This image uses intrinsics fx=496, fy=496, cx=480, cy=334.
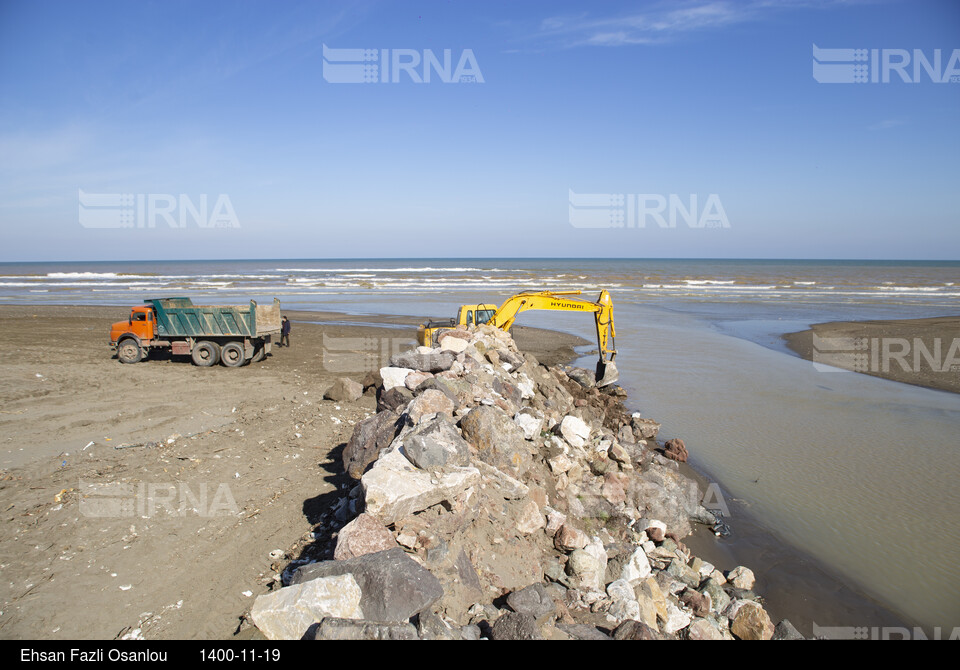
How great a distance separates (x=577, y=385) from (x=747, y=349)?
10108 mm

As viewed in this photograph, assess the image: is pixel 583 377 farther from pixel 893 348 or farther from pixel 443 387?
pixel 893 348

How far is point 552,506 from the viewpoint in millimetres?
6113

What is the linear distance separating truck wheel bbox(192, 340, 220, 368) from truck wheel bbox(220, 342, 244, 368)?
18cm

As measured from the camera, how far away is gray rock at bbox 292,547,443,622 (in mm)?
3602

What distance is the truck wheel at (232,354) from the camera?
46.6ft

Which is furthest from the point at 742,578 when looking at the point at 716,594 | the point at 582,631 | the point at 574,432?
the point at 574,432

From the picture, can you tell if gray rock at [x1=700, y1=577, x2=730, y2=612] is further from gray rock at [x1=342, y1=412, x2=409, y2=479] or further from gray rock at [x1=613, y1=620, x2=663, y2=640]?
gray rock at [x1=342, y1=412, x2=409, y2=479]

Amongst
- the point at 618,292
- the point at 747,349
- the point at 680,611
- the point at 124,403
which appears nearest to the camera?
the point at 680,611

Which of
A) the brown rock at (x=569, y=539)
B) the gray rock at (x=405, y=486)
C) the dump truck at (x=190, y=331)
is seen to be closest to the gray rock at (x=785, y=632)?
the brown rock at (x=569, y=539)

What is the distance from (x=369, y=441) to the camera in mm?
6719

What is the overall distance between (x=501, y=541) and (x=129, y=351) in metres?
14.1

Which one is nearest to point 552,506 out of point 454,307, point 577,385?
point 577,385

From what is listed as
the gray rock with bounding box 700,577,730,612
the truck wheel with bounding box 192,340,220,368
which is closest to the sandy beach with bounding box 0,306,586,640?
the truck wheel with bounding box 192,340,220,368
